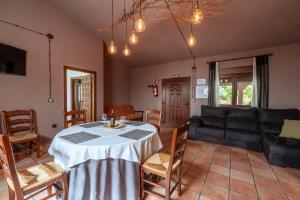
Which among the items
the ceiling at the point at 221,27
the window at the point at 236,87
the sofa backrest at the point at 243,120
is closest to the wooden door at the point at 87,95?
the ceiling at the point at 221,27

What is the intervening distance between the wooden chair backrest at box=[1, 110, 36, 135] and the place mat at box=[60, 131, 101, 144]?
181 centimetres

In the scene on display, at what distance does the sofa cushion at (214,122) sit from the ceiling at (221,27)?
2073mm

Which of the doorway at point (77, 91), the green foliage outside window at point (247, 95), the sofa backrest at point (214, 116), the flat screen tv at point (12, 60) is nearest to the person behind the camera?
the flat screen tv at point (12, 60)

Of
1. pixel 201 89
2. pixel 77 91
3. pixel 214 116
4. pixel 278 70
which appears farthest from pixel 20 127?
pixel 278 70

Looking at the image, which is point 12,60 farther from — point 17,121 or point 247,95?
point 247,95

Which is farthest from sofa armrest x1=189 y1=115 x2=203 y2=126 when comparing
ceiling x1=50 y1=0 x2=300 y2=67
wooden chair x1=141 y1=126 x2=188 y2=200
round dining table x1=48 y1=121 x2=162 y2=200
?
round dining table x1=48 y1=121 x2=162 y2=200

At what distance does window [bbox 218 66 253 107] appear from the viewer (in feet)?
13.9

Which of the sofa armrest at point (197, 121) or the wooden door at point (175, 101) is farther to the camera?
the wooden door at point (175, 101)

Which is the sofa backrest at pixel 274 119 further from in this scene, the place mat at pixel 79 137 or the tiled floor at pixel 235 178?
the place mat at pixel 79 137

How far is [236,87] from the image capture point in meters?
4.41

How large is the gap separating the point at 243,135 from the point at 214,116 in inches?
37.4

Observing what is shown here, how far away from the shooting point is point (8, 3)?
2717mm

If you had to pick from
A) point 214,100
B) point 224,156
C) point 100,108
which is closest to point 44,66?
point 100,108

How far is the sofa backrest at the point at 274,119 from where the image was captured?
3.27 meters
